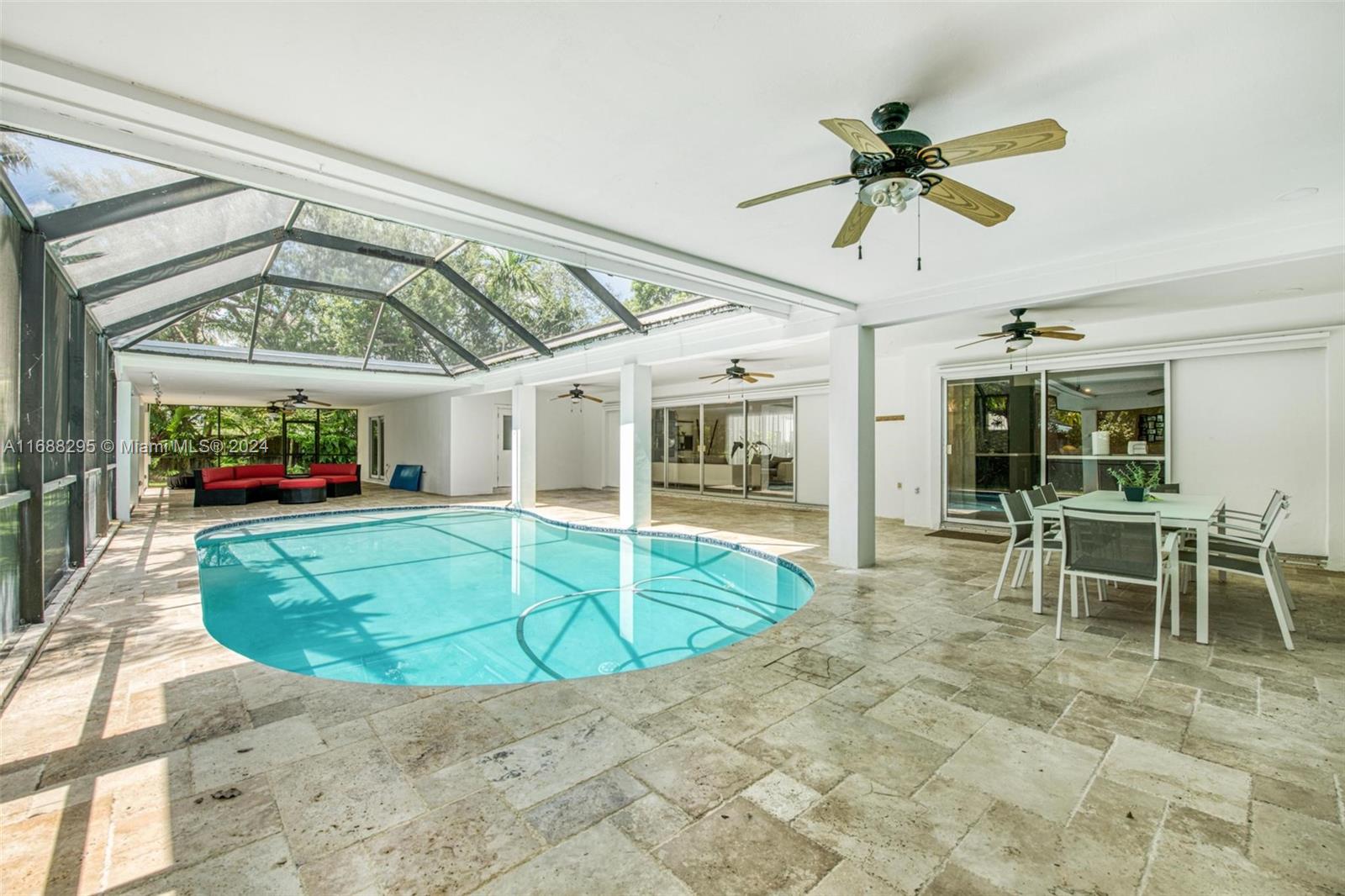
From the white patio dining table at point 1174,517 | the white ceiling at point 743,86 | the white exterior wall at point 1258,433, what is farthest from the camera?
the white exterior wall at point 1258,433

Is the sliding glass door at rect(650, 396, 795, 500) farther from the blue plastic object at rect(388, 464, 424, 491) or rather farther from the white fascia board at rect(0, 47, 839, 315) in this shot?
the white fascia board at rect(0, 47, 839, 315)

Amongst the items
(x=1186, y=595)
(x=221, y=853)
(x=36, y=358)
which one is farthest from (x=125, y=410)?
(x=1186, y=595)

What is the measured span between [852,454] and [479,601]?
12.2 ft

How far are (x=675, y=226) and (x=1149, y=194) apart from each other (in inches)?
105

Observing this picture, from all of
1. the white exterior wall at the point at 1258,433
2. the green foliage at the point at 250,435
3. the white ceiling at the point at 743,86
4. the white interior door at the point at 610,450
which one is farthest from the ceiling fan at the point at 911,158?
the green foliage at the point at 250,435

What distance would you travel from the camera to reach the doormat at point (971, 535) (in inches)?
279

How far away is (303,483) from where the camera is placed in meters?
10.9

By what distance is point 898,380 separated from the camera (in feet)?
29.5

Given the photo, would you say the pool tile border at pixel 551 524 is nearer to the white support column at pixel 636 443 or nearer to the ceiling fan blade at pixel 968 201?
the white support column at pixel 636 443

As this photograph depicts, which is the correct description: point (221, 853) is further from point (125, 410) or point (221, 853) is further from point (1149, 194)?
point (125, 410)

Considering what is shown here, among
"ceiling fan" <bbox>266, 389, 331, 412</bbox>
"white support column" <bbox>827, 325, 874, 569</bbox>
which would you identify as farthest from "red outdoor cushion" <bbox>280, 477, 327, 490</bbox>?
"white support column" <bbox>827, 325, 874, 569</bbox>

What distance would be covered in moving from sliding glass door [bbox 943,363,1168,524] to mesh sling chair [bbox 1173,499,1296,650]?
2.79 m

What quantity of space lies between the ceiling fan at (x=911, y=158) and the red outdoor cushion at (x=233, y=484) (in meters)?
12.2

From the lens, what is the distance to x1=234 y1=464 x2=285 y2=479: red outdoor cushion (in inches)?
456
